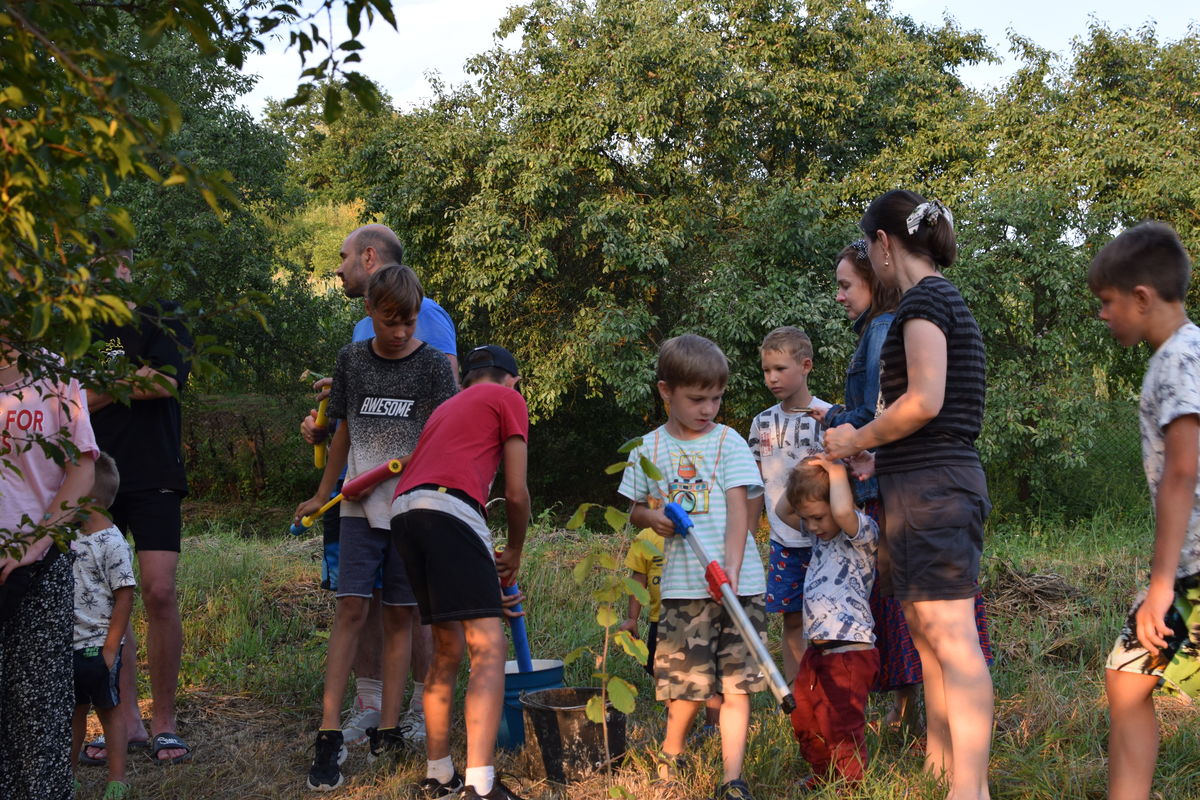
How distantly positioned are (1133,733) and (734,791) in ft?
3.78

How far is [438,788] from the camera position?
11.9 ft

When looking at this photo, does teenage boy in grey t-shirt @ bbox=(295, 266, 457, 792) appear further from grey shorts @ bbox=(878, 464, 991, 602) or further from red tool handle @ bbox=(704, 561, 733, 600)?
grey shorts @ bbox=(878, 464, 991, 602)

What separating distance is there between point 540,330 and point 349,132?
22.7 m

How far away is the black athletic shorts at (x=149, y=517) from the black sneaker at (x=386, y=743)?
1111mm

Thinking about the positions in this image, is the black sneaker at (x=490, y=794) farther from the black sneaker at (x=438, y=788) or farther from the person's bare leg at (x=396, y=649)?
the person's bare leg at (x=396, y=649)

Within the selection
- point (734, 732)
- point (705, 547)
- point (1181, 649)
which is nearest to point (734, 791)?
point (734, 732)

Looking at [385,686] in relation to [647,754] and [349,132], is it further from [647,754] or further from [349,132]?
[349,132]

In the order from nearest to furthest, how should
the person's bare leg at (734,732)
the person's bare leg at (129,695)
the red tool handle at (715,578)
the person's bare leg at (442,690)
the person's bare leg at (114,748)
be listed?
the red tool handle at (715,578)
the person's bare leg at (734,732)
the person's bare leg at (442,690)
the person's bare leg at (114,748)
the person's bare leg at (129,695)

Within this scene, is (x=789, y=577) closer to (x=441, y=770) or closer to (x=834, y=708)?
(x=834, y=708)

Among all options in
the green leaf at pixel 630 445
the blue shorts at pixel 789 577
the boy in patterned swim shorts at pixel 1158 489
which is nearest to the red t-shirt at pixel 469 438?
the green leaf at pixel 630 445

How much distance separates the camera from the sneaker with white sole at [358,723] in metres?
4.32

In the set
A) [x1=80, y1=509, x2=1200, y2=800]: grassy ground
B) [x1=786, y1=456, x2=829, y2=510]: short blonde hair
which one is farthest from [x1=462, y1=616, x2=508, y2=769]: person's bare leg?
[x1=786, y1=456, x2=829, y2=510]: short blonde hair

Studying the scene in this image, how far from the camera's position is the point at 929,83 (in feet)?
65.2

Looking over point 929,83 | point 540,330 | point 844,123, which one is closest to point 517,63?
point 540,330
